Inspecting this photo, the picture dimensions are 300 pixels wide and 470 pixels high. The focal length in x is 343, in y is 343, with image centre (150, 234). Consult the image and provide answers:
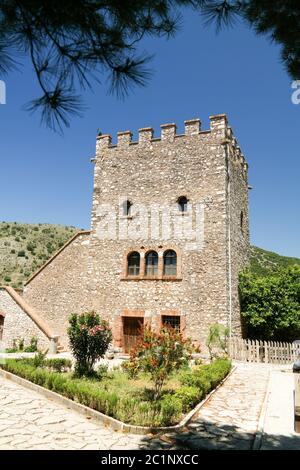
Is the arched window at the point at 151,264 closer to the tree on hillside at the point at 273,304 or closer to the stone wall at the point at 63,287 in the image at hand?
the stone wall at the point at 63,287

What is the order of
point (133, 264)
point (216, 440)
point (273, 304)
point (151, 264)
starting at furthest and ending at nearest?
point (133, 264) → point (151, 264) → point (273, 304) → point (216, 440)

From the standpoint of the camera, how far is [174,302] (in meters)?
15.9

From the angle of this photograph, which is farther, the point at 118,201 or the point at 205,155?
the point at 118,201

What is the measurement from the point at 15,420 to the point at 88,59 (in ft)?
22.0

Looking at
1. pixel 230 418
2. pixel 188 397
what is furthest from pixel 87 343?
pixel 230 418

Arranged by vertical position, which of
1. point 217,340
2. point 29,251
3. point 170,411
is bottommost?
point 170,411

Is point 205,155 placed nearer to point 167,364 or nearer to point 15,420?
point 167,364

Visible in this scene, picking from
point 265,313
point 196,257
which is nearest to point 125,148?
point 196,257

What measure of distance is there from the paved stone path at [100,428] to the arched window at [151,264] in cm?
816

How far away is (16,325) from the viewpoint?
18.3 m

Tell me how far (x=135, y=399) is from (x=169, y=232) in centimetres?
964

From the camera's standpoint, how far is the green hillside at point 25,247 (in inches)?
1759

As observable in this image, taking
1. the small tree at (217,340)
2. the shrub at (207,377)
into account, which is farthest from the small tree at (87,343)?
the small tree at (217,340)

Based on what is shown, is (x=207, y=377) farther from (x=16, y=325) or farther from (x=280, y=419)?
(x=16, y=325)
